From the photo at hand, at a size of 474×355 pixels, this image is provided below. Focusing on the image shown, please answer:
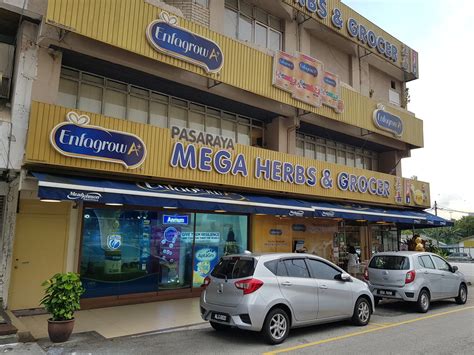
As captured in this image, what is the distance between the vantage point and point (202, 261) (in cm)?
1356

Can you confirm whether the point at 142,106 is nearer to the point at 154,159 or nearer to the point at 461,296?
the point at 154,159

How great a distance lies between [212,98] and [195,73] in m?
1.74

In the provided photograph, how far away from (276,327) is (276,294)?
1.98 ft

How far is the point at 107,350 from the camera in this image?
23.2 feet

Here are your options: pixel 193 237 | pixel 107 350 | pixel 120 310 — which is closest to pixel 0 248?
pixel 120 310

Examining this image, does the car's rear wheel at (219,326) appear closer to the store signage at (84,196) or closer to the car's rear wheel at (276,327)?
the car's rear wheel at (276,327)

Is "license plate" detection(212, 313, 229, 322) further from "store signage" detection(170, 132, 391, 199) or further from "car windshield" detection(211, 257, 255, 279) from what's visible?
"store signage" detection(170, 132, 391, 199)

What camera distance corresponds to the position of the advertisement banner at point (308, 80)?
606 inches

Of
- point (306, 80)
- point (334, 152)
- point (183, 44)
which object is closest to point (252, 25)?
point (306, 80)

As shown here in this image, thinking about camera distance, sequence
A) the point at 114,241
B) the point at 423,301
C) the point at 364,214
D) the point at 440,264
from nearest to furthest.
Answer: the point at 423,301 → the point at 114,241 → the point at 440,264 → the point at 364,214

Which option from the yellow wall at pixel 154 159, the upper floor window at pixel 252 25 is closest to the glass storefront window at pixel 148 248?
the yellow wall at pixel 154 159

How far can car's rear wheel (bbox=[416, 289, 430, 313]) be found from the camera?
11.1m

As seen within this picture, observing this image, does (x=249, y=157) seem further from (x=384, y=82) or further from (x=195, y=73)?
(x=384, y=82)

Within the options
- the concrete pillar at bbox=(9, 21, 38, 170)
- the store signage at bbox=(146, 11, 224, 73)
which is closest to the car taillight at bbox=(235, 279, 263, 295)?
the concrete pillar at bbox=(9, 21, 38, 170)
